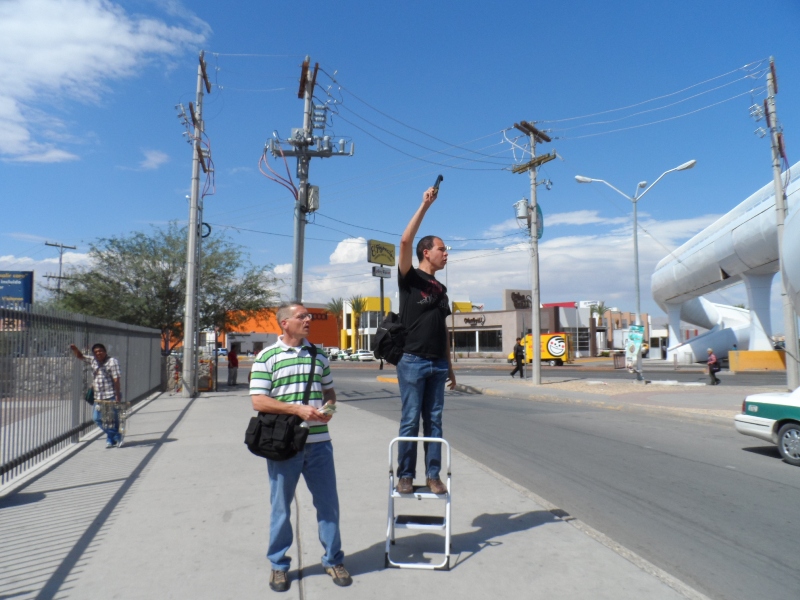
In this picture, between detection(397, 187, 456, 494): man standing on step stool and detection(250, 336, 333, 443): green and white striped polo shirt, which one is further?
detection(397, 187, 456, 494): man standing on step stool

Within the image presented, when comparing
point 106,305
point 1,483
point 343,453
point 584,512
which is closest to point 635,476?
point 584,512

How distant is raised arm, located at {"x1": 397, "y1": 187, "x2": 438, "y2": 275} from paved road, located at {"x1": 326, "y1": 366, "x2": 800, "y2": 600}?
9.09 feet

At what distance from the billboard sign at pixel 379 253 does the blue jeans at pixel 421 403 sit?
33.2m

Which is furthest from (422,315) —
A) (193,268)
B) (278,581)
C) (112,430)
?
(193,268)

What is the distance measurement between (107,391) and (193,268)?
10.1 meters

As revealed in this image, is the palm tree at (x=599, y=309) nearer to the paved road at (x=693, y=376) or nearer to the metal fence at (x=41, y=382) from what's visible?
the paved road at (x=693, y=376)

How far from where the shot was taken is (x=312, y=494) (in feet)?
12.7

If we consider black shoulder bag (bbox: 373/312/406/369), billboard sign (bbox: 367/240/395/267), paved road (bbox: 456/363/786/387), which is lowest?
paved road (bbox: 456/363/786/387)

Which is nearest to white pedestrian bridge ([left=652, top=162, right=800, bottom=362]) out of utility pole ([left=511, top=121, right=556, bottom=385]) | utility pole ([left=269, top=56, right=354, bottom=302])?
utility pole ([left=511, top=121, right=556, bottom=385])

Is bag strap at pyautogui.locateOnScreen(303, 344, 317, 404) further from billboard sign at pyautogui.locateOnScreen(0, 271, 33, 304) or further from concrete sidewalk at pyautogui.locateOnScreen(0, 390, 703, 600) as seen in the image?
billboard sign at pyautogui.locateOnScreen(0, 271, 33, 304)

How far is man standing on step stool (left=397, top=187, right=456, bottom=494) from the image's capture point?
4461mm

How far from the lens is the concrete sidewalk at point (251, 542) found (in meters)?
3.80

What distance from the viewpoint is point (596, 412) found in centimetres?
1535

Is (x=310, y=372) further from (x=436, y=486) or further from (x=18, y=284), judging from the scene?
(x=18, y=284)
